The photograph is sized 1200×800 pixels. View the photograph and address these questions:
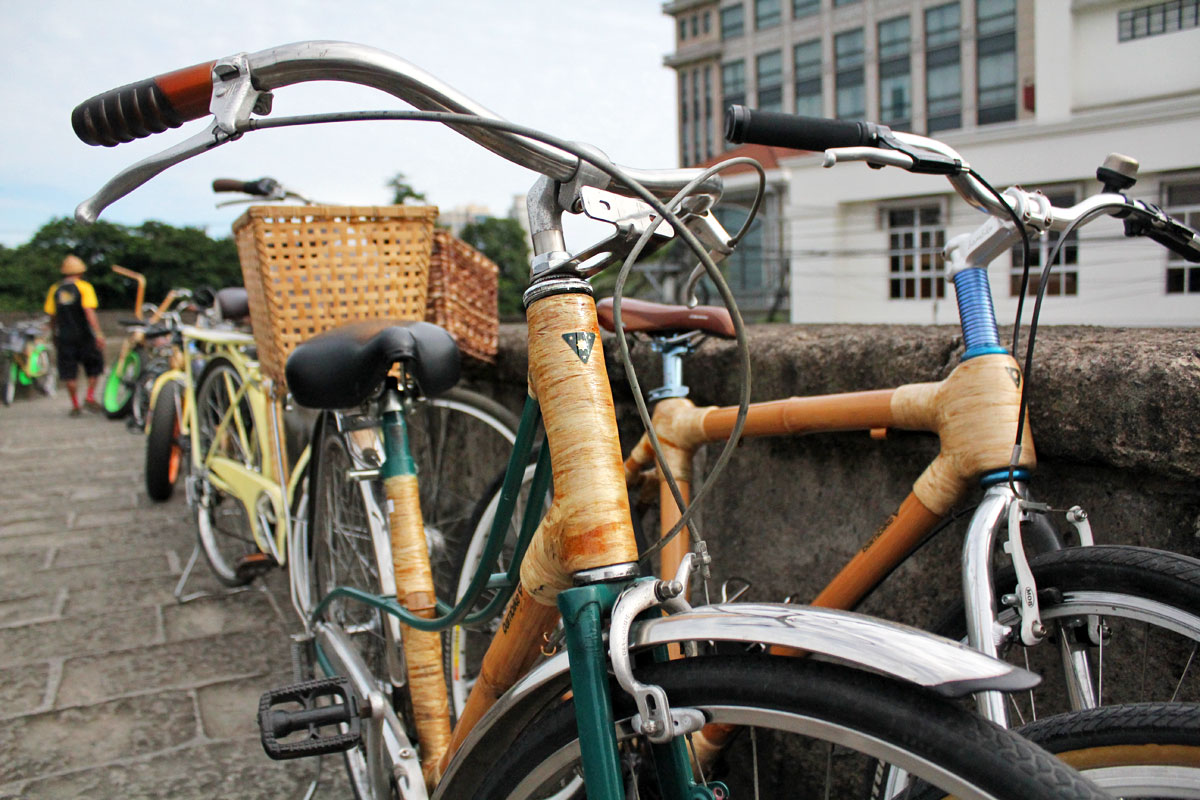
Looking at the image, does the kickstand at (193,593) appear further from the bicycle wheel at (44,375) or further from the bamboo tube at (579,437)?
the bicycle wheel at (44,375)

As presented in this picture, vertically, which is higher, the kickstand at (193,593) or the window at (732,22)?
the window at (732,22)

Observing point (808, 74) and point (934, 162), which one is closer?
point (934, 162)

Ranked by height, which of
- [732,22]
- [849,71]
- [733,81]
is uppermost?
[732,22]

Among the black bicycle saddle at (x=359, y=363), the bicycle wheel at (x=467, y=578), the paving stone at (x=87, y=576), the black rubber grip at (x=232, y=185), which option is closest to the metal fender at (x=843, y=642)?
the black bicycle saddle at (x=359, y=363)

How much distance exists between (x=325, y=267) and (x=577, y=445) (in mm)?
1511

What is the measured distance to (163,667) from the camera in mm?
2725

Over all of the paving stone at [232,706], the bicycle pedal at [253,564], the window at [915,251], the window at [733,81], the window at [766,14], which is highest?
the window at [766,14]

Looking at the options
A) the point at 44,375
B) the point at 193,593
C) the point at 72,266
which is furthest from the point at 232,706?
the point at 44,375

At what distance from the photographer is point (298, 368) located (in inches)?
65.7

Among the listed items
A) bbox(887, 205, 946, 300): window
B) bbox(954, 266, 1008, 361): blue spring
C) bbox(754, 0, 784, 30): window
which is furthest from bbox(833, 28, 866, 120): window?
bbox(954, 266, 1008, 361): blue spring

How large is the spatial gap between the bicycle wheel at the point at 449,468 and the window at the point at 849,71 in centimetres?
4497

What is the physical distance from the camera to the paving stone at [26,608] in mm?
3117

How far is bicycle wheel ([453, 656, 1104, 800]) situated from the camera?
2.16ft

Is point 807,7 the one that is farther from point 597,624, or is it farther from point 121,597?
point 597,624
